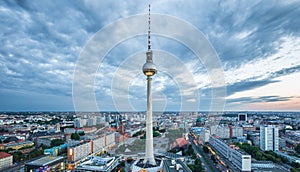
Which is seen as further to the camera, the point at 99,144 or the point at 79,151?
the point at 99,144

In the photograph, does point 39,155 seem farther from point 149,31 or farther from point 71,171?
point 149,31

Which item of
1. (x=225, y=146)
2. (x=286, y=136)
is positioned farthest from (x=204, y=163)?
(x=286, y=136)

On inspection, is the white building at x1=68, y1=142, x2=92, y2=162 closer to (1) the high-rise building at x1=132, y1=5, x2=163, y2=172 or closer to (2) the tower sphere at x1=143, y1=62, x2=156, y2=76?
(1) the high-rise building at x1=132, y1=5, x2=163, y2=172

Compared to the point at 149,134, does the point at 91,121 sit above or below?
below

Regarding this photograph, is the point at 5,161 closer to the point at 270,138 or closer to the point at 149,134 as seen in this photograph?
the point at 149,134

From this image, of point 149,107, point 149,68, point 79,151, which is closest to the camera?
point 149,107

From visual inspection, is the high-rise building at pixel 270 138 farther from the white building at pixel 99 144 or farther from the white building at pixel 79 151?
the white building at pixel 79 151

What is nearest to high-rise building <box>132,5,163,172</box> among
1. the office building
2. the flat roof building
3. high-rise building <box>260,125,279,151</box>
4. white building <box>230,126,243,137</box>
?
the flat roof building

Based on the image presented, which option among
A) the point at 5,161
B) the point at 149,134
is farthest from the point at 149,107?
the point at 5,161
